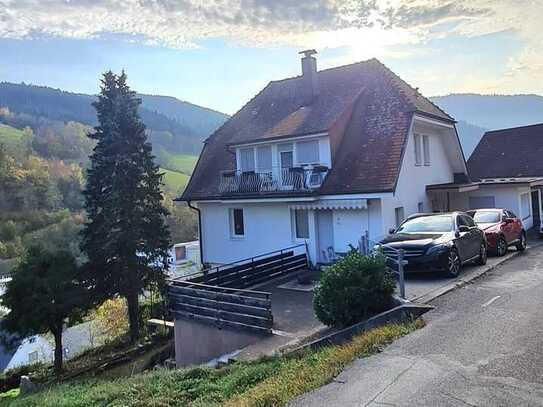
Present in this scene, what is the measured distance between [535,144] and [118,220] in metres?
28.7

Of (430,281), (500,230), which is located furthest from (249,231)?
(430,281)

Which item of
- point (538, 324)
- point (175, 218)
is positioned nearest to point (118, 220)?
point (538, 324)

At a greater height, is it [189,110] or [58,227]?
[189,110]

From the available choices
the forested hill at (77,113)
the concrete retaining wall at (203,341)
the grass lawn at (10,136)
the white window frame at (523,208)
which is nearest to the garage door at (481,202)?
the white window frame at (523,208)

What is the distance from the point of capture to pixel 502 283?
488 inches

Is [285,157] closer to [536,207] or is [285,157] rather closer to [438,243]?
[438,243]

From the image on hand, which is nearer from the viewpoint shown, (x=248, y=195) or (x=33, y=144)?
(x=248, y=195)

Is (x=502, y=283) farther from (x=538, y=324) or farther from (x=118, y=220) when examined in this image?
(x=118, y=220)

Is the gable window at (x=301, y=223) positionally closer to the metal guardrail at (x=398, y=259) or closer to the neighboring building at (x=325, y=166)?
the neighboring building at (x=325, y=166)

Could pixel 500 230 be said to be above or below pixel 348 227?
below

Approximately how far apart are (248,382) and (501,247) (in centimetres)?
1346

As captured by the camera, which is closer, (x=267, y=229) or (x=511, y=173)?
(x=267, y=229)

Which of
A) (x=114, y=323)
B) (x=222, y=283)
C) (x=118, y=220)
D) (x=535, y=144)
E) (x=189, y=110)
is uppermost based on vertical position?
(x=189, y=110)

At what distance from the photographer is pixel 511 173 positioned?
3253cm
